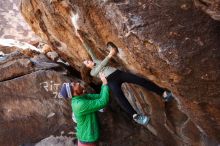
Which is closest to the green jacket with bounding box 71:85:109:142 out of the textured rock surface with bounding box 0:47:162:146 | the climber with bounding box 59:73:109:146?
the climber with bounding box 59:73:109:146

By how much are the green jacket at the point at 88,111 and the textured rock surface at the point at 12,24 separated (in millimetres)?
14091

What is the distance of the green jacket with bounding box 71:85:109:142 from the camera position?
7762mm

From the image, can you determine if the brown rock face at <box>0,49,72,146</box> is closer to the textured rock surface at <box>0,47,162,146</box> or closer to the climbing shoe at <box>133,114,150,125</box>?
the textured rock surface at <box>0,47,162,146</box>

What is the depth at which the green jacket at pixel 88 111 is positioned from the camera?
776 cm

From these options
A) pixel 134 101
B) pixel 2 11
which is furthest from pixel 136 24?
pixel 2 11

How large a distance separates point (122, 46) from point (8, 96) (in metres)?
4.28

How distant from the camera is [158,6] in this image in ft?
19.0

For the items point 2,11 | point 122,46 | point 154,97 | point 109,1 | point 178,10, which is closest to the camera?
point 178,10

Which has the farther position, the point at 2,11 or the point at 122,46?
the point at 2,11

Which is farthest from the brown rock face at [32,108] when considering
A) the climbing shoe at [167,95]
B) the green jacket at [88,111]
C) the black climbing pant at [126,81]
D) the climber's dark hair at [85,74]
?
the climbing shoe at [167,95]

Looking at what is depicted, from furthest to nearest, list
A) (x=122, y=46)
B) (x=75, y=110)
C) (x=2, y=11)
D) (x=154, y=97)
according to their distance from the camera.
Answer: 1. (x=2, y=11)
2. (x=154, y=97)
3. (x=75, y=110)
4. (x=122, y=46)

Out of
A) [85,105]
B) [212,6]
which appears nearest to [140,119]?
[85,105]

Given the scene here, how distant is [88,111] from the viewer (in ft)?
25.9

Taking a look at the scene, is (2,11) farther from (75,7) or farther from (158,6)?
(158,6)
